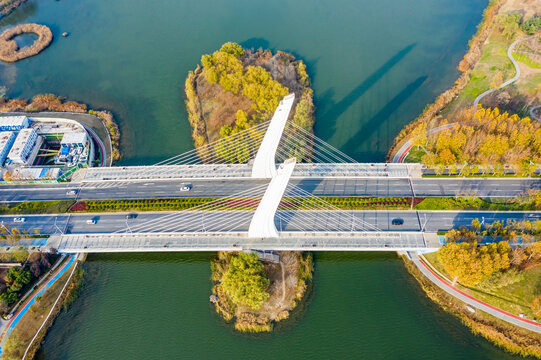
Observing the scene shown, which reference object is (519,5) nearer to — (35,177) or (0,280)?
(35,177)

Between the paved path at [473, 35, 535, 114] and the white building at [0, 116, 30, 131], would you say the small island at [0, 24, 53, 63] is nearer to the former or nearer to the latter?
the white building at [0, 116, 30, 131]

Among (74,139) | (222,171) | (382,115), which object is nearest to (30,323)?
(74,139)

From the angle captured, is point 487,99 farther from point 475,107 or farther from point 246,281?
point 246,281

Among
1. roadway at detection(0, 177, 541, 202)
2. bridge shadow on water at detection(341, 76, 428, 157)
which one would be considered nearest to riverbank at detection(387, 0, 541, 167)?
roadway at detection(0, 177, 541, 202)

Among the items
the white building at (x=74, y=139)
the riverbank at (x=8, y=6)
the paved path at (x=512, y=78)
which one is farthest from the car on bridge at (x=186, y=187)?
the riverbank at (x=8, y=6)

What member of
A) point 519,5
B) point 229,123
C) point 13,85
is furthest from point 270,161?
point 519,5

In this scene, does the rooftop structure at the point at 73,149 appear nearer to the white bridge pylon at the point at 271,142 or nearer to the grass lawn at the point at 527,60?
the white bridge pylon at the point at 271,142
